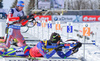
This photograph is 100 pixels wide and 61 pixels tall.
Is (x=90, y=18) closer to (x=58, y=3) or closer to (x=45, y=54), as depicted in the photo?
(x=58, y=3)

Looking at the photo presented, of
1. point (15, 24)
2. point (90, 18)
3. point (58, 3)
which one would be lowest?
point (90, 18)

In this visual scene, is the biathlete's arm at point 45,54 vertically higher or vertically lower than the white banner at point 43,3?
lower

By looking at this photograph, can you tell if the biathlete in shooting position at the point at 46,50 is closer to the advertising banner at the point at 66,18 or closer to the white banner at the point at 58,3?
the advertising banner at the point at 66,18

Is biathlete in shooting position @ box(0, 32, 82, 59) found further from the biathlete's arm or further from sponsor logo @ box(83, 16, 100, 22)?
sponsor logo @ box(83, 16, 100, 22)

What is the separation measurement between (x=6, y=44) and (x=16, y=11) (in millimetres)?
1182

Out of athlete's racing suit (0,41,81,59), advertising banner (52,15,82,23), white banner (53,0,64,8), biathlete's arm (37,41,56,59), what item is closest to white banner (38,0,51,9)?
white banner (53,0,64,8)

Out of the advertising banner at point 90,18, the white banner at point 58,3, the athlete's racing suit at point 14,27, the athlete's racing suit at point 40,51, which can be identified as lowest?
the advertising banner at point 90,18

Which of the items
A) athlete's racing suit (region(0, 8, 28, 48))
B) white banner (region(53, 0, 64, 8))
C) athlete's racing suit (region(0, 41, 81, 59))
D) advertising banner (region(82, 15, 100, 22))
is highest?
white banner (region(53, 0, 64, 8))

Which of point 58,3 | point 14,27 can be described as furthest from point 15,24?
point 58,3

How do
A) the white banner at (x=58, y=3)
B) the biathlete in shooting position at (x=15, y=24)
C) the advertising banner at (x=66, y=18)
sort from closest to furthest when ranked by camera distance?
the biathlete in shooting position at (x=15, y=24) → the advertising banner at (x=66, y=18) → the white banner at (x=58, y=3)

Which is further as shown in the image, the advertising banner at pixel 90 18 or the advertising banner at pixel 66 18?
the advertising banner at pixel 90 18

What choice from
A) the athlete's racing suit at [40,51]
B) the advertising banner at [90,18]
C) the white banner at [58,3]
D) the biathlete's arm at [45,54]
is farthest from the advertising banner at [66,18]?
the biathlete's arm at [45,54]

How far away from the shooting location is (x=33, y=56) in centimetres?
555

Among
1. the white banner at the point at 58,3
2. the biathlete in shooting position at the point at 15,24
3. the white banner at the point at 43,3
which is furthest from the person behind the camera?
the white banner at the point at 58,3
